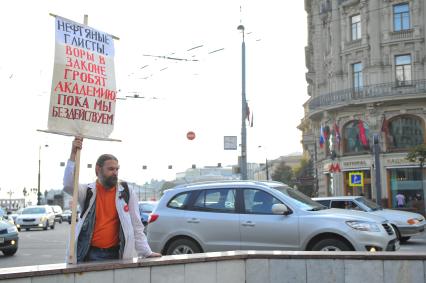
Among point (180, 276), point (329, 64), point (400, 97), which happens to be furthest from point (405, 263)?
point (329, 64)

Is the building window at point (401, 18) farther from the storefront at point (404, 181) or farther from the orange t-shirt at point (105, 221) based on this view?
the orange t-shirt at point (105, 221)

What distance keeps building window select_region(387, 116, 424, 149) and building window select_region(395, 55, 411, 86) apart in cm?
259

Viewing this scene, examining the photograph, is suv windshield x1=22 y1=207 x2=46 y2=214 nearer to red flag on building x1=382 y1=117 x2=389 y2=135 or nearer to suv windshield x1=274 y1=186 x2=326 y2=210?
red flag on building x1=382 y1=117 x2=389 y2=135

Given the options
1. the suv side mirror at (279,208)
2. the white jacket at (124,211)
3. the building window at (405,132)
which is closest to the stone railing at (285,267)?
the white jacket at (124,211)

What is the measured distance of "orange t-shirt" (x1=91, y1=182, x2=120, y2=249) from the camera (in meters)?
5.53

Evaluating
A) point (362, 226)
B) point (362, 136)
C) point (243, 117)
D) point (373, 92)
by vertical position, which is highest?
point (373, 92)

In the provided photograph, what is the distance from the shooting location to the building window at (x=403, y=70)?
134ft

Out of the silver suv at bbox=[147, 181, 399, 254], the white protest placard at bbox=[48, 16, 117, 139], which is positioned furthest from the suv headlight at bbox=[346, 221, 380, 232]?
the white protest placard at bbox=[48, 16, 117, 139]

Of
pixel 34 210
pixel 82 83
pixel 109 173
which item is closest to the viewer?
→ pixel 109 173

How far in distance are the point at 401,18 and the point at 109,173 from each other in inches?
1568

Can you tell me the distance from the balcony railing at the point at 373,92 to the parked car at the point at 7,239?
29854 mm

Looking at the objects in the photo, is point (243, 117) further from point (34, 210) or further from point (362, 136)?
point (362, 136)

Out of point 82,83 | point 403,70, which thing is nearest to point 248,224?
point 82,83

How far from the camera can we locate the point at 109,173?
5504mm
